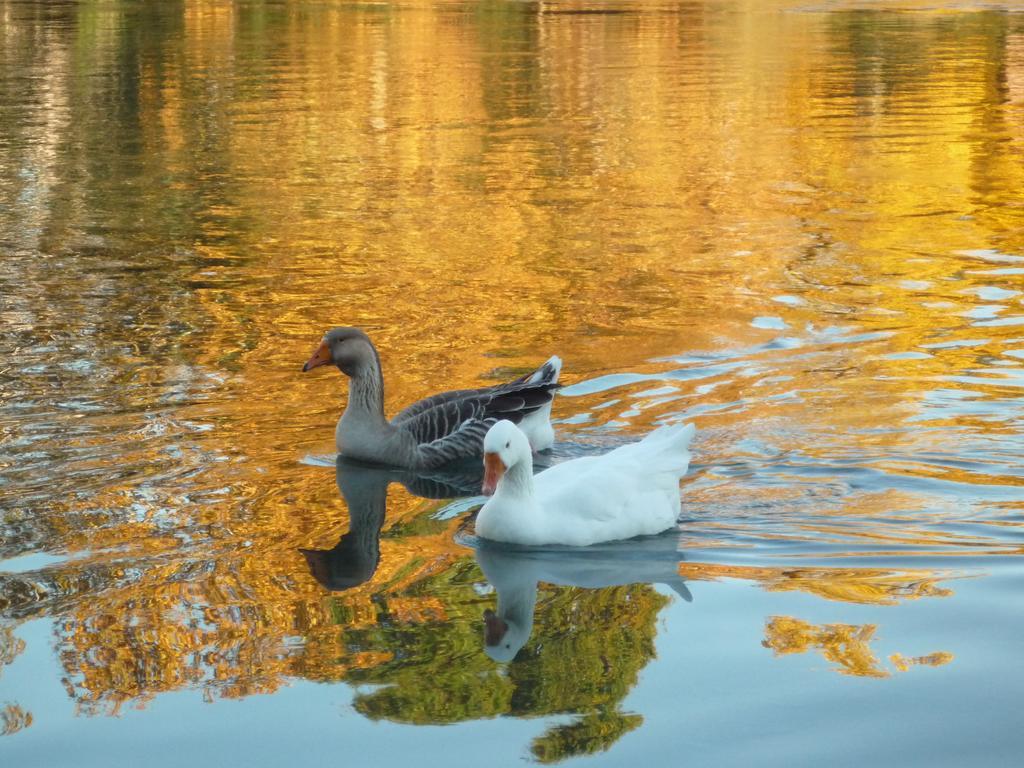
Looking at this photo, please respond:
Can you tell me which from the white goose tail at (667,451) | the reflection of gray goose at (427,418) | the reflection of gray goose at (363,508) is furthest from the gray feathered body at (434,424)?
the white goose tail at (667,451)

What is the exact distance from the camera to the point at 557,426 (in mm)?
11461

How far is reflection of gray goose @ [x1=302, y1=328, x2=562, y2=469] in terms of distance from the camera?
1070 cm

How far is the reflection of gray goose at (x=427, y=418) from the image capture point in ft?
35.1

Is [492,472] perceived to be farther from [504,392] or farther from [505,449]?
[504,392]

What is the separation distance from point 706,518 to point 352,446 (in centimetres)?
276

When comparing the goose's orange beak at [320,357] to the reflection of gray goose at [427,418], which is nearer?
the reflection of gray goose at [427,418]

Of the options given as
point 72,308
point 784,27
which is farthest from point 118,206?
point 784,27

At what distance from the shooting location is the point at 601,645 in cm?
738

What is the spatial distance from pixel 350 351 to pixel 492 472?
2.70 m

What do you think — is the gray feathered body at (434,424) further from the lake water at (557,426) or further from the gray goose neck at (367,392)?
the lake water at (557,426)

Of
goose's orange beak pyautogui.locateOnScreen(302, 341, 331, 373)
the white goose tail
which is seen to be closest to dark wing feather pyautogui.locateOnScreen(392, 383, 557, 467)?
goose's orange beak pyautogui.locateOnScreen(302, 341, 331, 373)

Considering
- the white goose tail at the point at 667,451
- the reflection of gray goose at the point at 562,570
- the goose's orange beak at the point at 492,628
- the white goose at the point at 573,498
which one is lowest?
the goose's orange beak at the point at 492,628

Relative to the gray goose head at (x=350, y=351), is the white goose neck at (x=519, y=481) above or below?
below

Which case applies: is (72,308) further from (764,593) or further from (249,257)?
(764,593)
